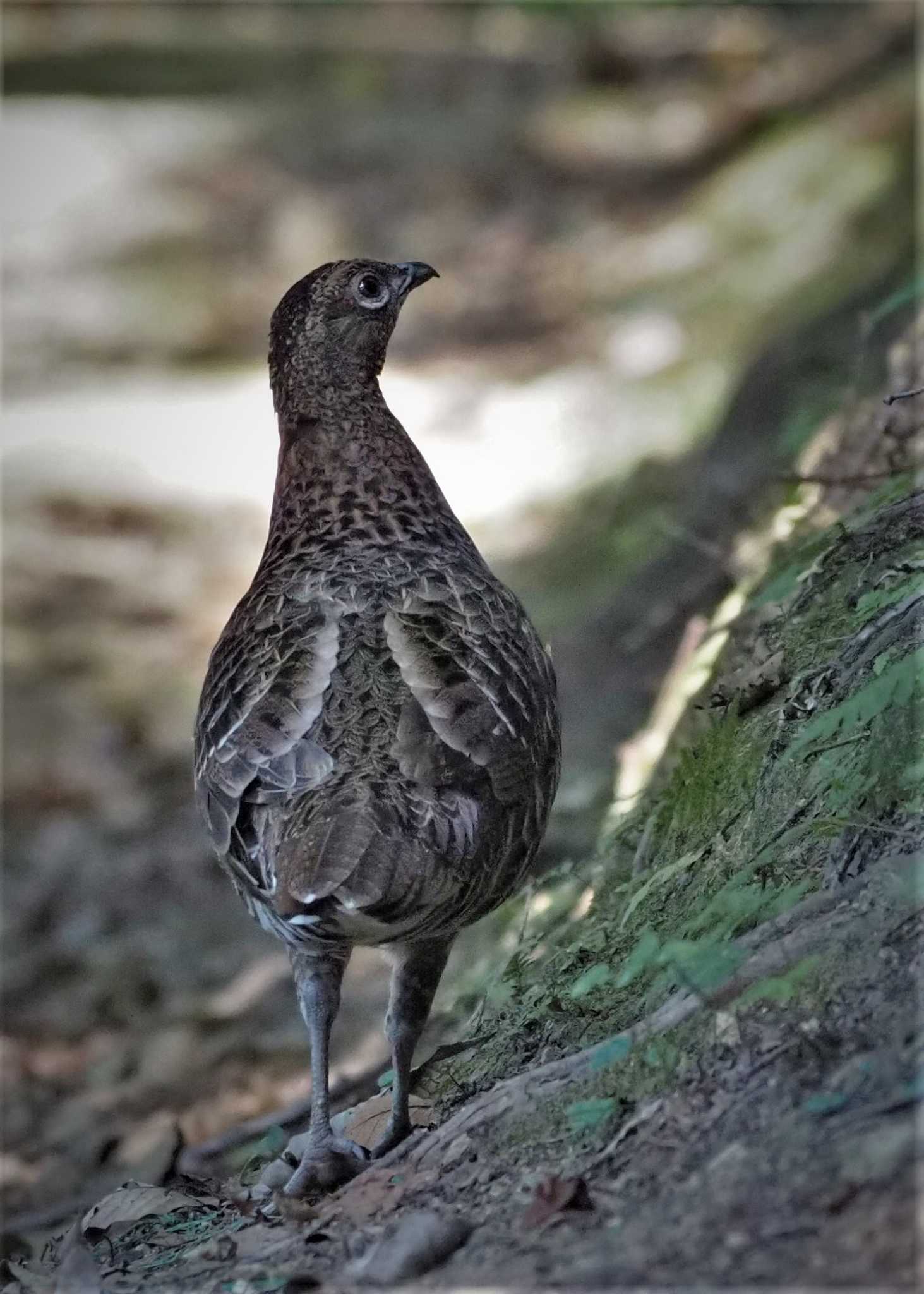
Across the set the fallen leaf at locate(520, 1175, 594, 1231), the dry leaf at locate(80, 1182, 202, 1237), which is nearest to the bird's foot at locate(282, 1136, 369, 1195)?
the dry leaf at locate(80, 1182, 202, 1237)

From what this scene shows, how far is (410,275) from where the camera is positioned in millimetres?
5945

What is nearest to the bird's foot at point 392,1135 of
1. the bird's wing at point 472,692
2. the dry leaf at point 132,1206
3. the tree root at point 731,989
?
the tree root at point 731,989

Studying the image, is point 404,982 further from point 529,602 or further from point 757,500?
point 529,602

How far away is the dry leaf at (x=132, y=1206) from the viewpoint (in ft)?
15.2

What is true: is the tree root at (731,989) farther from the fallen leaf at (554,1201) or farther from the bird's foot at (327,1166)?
the fallen leaf at (554,1201)

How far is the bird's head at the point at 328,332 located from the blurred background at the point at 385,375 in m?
2.11


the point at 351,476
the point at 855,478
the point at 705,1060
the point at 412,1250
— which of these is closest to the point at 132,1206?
the point at 412,1250

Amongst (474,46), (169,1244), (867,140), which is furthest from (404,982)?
(474,46)

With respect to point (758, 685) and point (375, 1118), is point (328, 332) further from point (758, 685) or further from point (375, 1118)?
point (375, 1118)

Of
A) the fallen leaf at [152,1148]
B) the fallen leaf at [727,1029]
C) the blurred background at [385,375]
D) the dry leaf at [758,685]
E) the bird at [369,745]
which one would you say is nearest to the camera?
the fallen leaf at [727,1029]

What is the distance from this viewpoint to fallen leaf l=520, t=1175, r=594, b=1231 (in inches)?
131

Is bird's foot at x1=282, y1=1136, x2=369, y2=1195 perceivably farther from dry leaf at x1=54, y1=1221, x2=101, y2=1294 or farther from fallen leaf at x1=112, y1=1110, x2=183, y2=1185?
→ fallen leaf at x1=112, y1=1110, x2=183, y2=1185

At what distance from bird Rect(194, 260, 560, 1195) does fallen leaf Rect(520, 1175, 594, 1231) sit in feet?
2.98

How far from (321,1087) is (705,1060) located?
1461 millimetres
